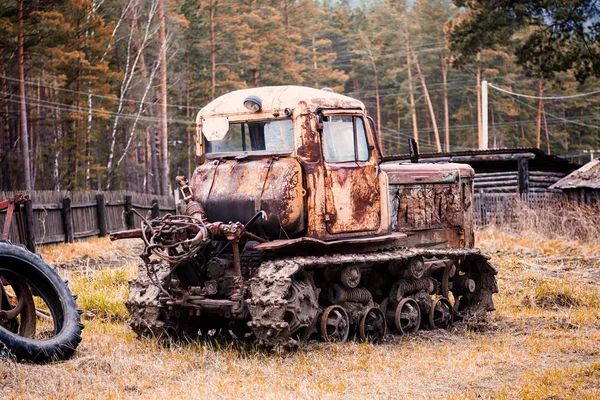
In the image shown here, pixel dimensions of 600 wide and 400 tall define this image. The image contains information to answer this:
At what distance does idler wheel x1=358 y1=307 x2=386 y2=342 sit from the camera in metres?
10.4

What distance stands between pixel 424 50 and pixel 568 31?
148 ft

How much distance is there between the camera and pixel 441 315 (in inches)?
454

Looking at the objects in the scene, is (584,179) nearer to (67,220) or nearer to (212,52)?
(67,220)

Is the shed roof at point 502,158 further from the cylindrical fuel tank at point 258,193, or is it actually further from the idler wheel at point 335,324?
the idler wheel at point 335,324

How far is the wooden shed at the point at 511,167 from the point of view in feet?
92.9

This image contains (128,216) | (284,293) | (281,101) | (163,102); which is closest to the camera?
(284,293)

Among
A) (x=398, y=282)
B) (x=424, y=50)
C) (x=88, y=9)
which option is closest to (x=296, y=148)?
(x=398, y=282)

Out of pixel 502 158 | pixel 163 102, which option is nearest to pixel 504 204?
pixel 502 158

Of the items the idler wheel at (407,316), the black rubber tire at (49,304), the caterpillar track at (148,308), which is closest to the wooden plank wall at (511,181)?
the idler wheel at (407,316)

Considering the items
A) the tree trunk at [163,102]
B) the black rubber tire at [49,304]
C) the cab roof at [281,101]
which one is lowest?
the black rubber tire at [49,304]

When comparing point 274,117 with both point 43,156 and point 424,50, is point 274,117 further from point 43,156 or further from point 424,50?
point 424,50

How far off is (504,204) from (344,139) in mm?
17872

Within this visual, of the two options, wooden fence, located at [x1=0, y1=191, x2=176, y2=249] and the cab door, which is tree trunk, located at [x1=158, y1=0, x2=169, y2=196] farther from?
the cab door

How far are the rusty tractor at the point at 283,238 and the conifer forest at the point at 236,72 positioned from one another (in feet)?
52.4
